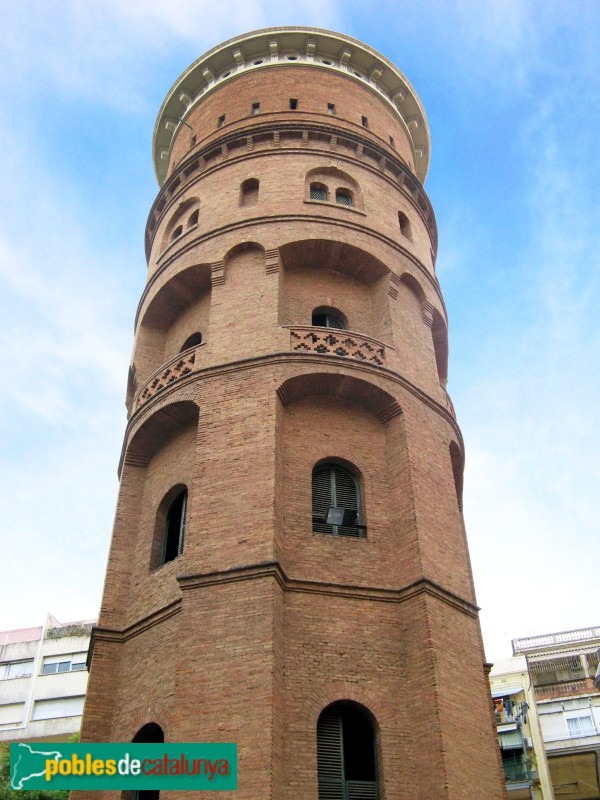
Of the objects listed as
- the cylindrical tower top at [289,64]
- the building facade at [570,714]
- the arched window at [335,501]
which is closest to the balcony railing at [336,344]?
the arched window at [335,501]

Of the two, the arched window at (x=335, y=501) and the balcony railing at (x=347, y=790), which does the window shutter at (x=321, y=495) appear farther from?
the balcony railing at (x=347, y=790)

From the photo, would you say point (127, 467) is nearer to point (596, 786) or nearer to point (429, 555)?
point (429, 555)

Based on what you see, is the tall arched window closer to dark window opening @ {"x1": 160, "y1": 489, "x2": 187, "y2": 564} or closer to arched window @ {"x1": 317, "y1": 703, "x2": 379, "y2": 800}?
dark window opening @ {"x1": 160, "y1": 489, "x2": 187, "y2": 564}

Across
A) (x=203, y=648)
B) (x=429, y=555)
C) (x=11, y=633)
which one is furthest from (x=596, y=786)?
(x=11, y=633)

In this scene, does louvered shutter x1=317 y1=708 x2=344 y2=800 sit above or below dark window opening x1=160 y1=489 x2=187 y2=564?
below

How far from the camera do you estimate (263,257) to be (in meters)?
16.6

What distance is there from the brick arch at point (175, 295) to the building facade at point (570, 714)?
24.9 m

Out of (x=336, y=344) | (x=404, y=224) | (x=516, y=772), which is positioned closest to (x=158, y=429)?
(x=336, y=344)

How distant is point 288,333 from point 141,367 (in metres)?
4.41

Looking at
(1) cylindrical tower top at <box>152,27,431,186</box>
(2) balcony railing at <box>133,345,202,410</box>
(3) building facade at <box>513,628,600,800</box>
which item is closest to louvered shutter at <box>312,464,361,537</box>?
(2) balcony railing at <box>133,345,202,410</box>

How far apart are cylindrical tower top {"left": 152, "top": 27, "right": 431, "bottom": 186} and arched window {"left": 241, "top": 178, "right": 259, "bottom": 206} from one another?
16.2 ft

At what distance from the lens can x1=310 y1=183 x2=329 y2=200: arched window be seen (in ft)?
60.6

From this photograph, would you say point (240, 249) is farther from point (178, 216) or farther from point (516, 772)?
point (516, 772)

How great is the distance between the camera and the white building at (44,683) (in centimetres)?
4112
